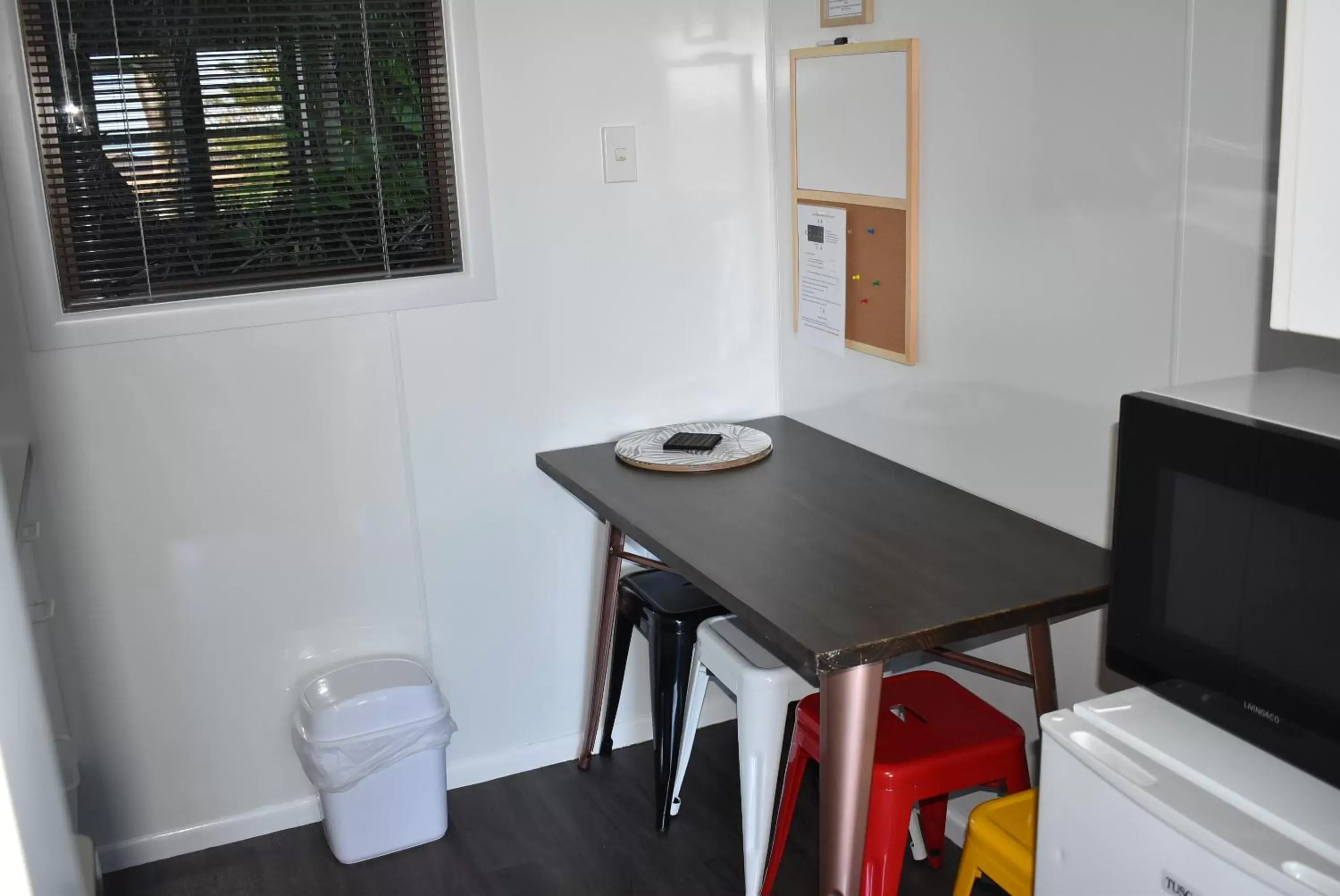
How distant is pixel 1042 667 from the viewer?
1.92 meters

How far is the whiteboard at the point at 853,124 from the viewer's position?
2.22 meters

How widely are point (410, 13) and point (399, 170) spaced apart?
0.98 feet

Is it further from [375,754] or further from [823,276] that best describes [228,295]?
[823,276]

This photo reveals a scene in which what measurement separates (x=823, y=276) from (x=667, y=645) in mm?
822

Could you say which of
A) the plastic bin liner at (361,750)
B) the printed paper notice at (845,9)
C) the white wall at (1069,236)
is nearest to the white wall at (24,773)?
the plastic bin liner at (361,750)

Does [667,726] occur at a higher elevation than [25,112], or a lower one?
lower

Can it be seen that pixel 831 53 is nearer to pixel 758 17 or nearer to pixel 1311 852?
pixel 758 17

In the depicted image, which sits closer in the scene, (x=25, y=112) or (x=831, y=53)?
(x=25, y=112)

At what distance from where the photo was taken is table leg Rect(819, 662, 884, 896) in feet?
5.36

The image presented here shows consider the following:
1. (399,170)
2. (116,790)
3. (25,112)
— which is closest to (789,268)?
(399,170)

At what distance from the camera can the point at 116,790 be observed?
243 cm

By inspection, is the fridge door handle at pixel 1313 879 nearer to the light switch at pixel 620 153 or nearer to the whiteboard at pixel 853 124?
the whiteboard at pixel 853 124

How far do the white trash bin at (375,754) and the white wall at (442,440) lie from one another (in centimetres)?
14

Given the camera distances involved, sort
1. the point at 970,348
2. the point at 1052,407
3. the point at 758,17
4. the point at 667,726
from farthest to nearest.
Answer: the point at 758,17 → the point at 667,726 → the point at 970,348 → the point at 1052,407
